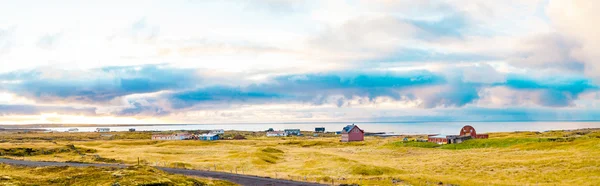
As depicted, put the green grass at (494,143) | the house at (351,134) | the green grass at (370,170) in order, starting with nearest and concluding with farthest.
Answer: the green grass at (370,170), the green grass at (494,143), the house at (351,134)

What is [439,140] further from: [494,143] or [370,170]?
[370,170]

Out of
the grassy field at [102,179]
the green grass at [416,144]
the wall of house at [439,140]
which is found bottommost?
the grassy field at [102,179]

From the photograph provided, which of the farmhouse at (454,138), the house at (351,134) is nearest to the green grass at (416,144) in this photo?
the farmhouse at (454,138)

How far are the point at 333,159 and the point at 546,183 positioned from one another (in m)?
34.8

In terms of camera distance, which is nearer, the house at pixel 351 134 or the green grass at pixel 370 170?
the green grass at pixel 370 170

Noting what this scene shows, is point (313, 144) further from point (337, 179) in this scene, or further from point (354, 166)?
point (337, 179)

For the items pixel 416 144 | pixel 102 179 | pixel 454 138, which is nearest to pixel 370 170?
pixel 102 179

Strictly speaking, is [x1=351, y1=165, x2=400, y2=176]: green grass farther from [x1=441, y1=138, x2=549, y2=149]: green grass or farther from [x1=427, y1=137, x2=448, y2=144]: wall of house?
[x1=427, y1=137, x2=448, y2=144]: wall of house

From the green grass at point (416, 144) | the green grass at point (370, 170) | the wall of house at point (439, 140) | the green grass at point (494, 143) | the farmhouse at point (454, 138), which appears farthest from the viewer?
the wall of house at point (439, 140)

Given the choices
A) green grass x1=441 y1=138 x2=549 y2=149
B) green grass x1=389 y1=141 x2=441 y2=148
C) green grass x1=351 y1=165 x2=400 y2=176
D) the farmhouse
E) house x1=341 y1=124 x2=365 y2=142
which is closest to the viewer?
green grass x1=351 y1=165 x2=400 y2=176

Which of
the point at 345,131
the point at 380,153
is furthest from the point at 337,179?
the point at 345,131

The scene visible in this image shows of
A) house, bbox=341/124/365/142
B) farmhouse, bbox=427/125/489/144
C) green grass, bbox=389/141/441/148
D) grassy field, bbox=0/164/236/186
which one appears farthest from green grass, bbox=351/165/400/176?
house, bbox=341/124/365/142

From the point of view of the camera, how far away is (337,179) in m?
54.9

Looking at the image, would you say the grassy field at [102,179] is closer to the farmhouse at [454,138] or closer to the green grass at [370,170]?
the green grass at [370,170]
